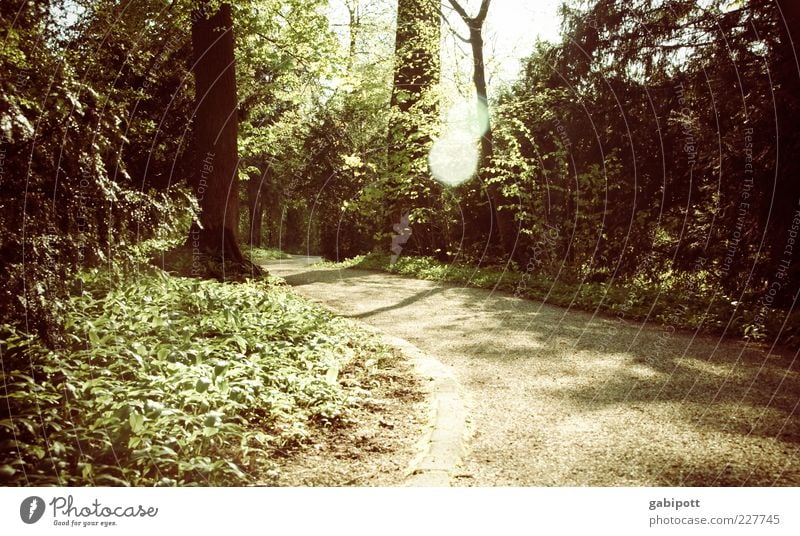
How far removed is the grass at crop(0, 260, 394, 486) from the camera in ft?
9.20

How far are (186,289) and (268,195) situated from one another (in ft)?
101

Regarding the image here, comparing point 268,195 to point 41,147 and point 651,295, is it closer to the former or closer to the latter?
point 651,295

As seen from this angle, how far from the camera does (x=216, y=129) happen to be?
913cm

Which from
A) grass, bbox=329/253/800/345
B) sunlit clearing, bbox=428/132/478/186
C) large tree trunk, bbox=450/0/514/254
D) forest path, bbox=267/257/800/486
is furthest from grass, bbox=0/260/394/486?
sunlit clearing, bbox=428/132/478/186

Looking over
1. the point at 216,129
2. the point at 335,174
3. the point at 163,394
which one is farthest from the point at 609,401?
the point at 335,174

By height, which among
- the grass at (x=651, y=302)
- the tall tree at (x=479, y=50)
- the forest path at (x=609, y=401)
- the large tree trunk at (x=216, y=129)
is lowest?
the forest path at (x=609, y=401)

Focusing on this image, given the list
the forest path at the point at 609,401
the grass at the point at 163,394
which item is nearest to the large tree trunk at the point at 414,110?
the forest path at the point at 609,401

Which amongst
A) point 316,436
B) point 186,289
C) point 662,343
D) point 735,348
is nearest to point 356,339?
point 186,289

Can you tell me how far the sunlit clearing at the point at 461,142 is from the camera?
1377 centimetres

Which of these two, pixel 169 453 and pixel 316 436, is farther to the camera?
pixel 316 436

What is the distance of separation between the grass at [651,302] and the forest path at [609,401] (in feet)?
1.39

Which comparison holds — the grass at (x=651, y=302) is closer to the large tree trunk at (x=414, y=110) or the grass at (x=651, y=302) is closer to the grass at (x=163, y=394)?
the large tree trunk at (x=414, y=110)

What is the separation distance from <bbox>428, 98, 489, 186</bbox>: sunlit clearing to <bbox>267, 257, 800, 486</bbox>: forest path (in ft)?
22.9

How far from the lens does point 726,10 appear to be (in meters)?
7.90
